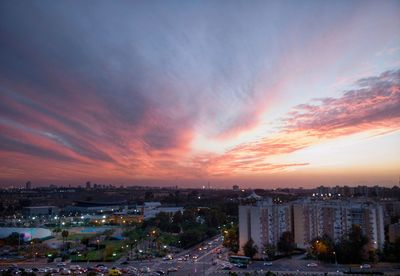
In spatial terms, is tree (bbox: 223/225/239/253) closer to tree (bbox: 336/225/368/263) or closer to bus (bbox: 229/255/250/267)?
bus (bbox: 229/255/250/267)

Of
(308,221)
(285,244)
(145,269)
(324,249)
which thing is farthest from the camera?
(308,221)

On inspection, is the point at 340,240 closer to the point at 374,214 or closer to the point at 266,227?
the point at 374,214

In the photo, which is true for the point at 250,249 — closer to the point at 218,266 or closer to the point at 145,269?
the point at 218,266

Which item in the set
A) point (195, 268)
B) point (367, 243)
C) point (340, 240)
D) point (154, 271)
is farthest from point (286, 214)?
point (154, 271)

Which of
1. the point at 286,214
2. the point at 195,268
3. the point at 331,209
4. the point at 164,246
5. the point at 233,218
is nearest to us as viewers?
the point at 195,268

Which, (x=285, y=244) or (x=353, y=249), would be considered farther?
(x=285, y=244)

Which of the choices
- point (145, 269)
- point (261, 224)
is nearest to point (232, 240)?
point (261, 224)

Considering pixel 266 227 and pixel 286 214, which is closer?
pixel 266 227

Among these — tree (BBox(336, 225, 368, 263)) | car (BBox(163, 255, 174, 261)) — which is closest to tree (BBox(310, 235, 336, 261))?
tree (BBox(336, 225, 368, 263))
